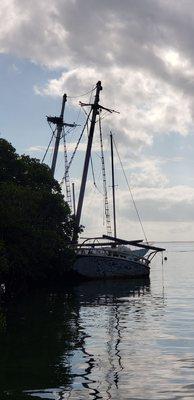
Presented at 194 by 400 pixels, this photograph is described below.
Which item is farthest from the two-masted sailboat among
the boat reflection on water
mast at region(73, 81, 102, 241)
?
the boat reflection on water

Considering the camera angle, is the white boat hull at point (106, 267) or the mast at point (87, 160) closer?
the mast at point (87, 160)

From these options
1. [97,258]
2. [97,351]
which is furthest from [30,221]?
[97,351]

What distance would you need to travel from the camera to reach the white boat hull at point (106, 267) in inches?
2269

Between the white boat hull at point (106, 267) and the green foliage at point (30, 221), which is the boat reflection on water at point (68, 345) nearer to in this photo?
the green foliage at point (30, 221)

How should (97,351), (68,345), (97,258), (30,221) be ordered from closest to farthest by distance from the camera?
(97,351) < (68,345) < (30,221) < (97,258)

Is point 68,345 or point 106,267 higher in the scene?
point 106,267

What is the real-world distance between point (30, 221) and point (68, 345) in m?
23.8

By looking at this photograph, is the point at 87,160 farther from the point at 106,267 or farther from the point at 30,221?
the point at 30,221

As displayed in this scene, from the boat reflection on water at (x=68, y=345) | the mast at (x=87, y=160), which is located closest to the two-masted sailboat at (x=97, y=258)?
the mast at (x=87, y=160)

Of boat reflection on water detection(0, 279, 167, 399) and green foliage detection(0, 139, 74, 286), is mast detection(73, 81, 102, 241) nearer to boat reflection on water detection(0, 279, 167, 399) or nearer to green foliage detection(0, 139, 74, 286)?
green foliage detection(0, 139, 74, 286)

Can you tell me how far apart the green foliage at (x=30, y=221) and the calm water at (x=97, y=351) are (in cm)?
518

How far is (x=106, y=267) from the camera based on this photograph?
59469 mm

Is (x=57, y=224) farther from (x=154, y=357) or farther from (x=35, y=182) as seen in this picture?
(x=154, y=357)

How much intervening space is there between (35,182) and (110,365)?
3819 cm
